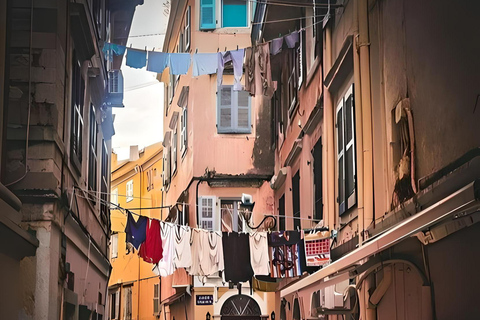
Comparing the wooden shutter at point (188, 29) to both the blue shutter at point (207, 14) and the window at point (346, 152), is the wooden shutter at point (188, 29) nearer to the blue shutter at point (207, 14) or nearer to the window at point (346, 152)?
the blue shutter at point (207, 14)

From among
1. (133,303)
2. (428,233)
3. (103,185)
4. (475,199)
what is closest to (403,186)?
(428,233)

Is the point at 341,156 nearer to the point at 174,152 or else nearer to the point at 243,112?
the point at 243,112

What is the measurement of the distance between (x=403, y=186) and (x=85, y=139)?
28.4 ft

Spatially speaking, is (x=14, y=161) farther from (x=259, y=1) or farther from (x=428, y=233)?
(x=259, y=1)

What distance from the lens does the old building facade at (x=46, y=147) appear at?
453 inches

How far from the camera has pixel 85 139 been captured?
16.7 meters

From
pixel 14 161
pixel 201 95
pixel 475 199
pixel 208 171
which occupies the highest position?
pixel 201 95

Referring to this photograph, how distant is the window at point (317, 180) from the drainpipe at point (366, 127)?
434 cm

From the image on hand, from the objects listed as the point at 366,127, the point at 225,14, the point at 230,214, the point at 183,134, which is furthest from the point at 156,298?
the point at 366,127

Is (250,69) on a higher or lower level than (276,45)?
lower

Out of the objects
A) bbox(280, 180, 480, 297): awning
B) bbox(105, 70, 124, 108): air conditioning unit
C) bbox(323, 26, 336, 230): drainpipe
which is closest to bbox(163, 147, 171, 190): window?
bbox(105, 70, 124, 108): air conditioning unit

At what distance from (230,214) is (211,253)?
419 inches

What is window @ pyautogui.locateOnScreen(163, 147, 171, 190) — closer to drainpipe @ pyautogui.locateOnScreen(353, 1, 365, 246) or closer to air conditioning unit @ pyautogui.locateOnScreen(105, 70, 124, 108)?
air conditioning unit @ pyautogui.locateOnScreen(105, 70, 124, 108)

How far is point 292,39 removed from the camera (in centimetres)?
1855
